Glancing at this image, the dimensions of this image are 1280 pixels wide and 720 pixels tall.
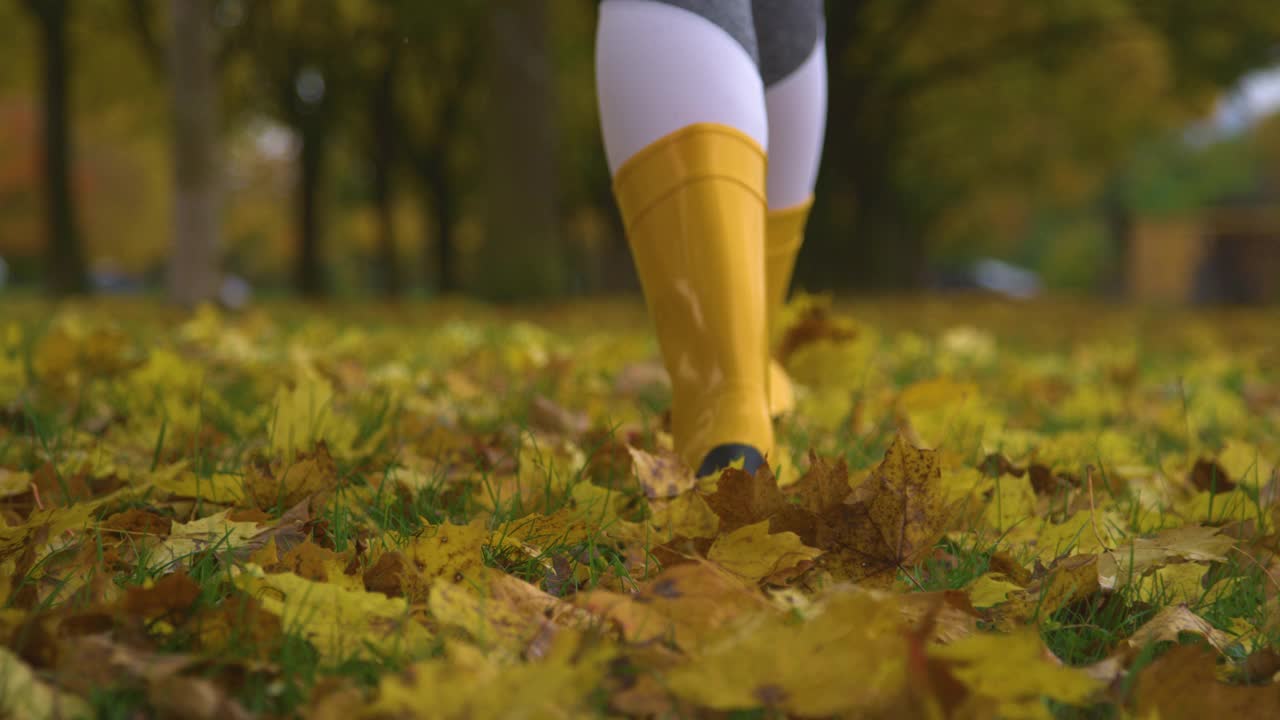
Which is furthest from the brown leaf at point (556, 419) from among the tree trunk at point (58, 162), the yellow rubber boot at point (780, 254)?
the tree trunk at point (58, 162)

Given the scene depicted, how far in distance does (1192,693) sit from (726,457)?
0.68 metres

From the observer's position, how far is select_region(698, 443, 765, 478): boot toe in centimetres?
139

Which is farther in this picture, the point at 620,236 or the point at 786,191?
the point at 620,236

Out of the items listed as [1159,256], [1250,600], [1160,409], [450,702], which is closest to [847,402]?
[1160,409]

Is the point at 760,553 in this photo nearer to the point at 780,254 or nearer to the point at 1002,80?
the point at 780,254

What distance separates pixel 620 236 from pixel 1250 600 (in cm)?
1894

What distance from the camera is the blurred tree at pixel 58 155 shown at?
11984 mm

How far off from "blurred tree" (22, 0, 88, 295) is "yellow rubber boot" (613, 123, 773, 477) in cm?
1269

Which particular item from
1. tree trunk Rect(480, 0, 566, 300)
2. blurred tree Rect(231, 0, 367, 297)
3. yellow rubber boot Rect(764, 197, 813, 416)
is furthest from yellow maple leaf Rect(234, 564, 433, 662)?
blurred tree Rect(231, 0, 367, 297)

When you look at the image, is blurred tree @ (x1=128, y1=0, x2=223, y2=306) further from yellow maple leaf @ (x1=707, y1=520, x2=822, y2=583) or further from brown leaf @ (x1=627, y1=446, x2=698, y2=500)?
yellow maple leaf @ (x1=707, y1=520, x2=822, y2=583)

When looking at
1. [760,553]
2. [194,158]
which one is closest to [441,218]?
[194,158]

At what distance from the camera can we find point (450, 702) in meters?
0.70

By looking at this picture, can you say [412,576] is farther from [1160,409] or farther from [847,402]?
[1160,409]

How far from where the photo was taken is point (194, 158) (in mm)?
7172
